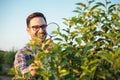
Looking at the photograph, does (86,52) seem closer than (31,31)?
Yes

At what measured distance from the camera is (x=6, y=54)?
21.5m

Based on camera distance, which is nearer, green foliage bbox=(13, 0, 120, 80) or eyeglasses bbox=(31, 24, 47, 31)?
green foliage bbox=(13, 0, 120, 80)

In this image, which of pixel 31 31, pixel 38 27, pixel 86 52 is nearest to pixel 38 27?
pixel 38 27

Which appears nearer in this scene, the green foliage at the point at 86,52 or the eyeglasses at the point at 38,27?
the green foliage at the point at 86,52

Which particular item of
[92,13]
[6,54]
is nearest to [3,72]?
[6,54]

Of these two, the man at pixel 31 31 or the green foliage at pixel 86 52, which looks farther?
the man at pixel 31 31

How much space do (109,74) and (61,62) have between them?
1.51 ft

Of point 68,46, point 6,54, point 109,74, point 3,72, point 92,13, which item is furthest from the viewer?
point 6,54

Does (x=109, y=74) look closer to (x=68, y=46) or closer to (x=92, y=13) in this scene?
(x=68, y=46)

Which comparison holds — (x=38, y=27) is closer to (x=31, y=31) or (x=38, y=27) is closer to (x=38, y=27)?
(x=38, y=27)

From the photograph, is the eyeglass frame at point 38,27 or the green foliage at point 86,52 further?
the eyeglass frame at point 38,27

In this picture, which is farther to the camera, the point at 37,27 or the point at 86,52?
the point at 37,27

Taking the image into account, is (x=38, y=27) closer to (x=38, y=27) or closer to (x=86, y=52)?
(x=38, y=27)

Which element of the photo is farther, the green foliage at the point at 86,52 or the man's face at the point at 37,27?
the man's face at the point at 37,27
